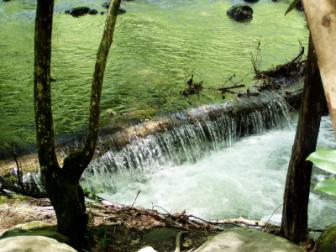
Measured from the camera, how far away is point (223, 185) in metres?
6.19

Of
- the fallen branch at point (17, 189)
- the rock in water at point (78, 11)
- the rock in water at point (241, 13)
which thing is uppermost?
the rock in water at point (241, 13)

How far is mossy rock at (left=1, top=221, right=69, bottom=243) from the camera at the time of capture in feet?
11.2

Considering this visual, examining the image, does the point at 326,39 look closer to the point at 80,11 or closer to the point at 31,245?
the point at 31,245

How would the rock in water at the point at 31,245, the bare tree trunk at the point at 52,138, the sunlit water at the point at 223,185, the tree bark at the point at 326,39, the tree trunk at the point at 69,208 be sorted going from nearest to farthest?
the tree bark at the point at 326,39, the rock in water at the point at 31,245, the bare tree trunk at the point at 52,138, the tree trunk at the point at 69,208, the sunlit water at the point at 223,185

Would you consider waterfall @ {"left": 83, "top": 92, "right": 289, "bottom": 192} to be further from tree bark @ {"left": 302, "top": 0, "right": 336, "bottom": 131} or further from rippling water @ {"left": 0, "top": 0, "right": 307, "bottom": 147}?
tree bark @ {"left": 302, "top": 0, "right": 336, "bottom": 131}

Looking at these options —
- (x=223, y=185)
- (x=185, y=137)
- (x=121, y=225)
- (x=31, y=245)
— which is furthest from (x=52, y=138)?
(x=185, y=137)

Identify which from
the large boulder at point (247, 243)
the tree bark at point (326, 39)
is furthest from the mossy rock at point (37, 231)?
the tree bark at point (326, 39)

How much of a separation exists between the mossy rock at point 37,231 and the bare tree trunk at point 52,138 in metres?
0.12

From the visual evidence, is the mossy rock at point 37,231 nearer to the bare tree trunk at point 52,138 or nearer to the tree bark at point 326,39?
the bare tree trunk at point 52,138

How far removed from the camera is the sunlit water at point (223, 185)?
5.55 meters

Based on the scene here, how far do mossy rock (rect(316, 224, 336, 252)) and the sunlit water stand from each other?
2.09 m

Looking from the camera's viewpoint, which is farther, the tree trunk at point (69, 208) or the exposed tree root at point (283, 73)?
the exposed tree root at point (283, 73)

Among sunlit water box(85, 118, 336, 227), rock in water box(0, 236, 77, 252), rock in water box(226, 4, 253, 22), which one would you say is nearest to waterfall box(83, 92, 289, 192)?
sunlit water box(85, 118, 336, 227)

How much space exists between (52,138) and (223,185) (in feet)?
11.3
